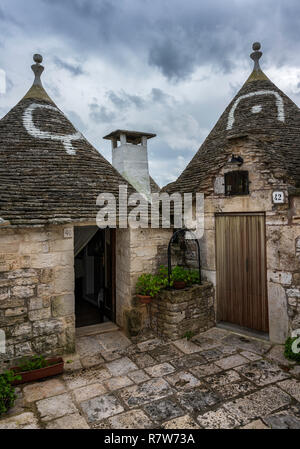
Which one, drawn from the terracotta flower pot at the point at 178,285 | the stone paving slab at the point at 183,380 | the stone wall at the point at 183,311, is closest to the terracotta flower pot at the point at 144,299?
the stone wall at the point at 183,311

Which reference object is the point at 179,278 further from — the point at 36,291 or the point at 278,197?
the point at 36,291

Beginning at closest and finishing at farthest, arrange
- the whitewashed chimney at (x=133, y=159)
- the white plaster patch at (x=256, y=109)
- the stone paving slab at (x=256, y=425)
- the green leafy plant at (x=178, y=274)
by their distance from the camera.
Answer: the stone paving slab at (x=256, y=425) → the green leafy plant at (x=178, y=274) → the white plaster patch at (x=256, y=109) → the whitewashed chimney at (x=133, y=159)

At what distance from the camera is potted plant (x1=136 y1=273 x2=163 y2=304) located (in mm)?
5863

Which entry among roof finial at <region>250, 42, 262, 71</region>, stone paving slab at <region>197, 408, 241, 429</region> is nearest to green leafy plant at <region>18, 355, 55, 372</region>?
stone paving slab at <region>197, 408, 241, 429</region>

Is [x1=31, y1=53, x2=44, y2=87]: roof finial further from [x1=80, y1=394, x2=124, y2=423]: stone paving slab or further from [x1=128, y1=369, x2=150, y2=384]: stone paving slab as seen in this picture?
[x1=80, y1=394, x2=124, y2=423]: stone paving slab

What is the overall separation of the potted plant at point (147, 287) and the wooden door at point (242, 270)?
142 cm

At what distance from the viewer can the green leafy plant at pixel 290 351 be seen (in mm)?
4921

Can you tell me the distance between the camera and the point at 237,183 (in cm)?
615

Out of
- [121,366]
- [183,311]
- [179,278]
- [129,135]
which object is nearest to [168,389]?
[121,366]

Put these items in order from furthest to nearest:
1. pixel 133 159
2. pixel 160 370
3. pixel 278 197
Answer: pixel 133 159 → pixel 278 197 → pixel 160 370

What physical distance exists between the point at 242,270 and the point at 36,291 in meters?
Result: 3.94

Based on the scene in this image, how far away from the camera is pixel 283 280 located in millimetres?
5453

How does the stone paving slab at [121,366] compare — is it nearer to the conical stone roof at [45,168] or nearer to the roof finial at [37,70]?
the conical stone roof at [45,168]
